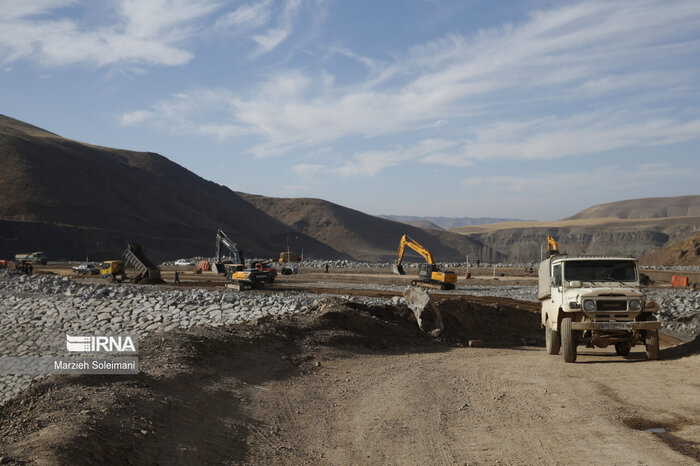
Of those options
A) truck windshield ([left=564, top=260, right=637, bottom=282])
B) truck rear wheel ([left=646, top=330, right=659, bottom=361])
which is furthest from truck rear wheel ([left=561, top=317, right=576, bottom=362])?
truck rear wheel ([left=646, top=330, right=659, bottom=361])

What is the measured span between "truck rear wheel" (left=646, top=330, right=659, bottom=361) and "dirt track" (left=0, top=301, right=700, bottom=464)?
497 mm

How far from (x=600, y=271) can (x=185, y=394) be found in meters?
10.9

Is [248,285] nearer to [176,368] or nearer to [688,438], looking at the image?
[176,368]

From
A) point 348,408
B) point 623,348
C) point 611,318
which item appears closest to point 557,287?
point 611,318

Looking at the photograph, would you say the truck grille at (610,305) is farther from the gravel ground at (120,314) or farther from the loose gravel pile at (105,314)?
the gravel ground at (120,314)

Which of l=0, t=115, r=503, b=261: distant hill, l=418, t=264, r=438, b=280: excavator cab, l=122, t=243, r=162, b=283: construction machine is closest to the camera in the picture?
l=418, t=264, r=438, b=280: excavator cab

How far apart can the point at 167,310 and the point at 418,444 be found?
20.5 metres

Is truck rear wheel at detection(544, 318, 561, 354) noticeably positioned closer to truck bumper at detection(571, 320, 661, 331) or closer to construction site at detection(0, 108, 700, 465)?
construction site at detection(0, 108, 700, 465)

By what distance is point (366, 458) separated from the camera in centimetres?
820

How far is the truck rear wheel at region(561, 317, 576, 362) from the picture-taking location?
14.8m

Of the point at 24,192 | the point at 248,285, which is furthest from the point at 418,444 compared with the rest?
the point at 24,192

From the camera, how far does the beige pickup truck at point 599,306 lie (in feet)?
48.0

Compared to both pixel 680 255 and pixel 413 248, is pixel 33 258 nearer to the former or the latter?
pixel 413 248

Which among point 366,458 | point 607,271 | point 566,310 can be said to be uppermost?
point 607,271
